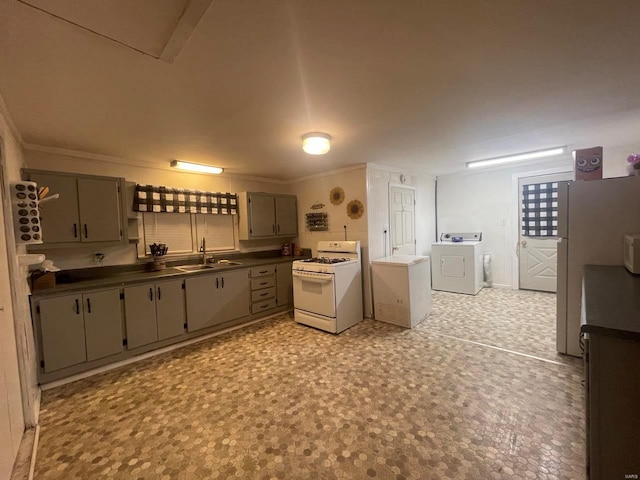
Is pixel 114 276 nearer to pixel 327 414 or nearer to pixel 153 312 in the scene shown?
pixel 153 312

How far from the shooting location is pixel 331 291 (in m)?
3.28

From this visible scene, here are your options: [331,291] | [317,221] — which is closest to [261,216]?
[317,221]

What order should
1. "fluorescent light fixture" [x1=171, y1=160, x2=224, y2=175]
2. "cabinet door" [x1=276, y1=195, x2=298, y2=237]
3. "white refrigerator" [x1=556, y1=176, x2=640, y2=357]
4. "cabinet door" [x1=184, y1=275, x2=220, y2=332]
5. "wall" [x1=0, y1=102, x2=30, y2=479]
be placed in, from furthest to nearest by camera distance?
1. "cabinet door" [x1=276, y1=195, x2=298, y2=237]
2. "fluorescent light fixture" [x1=171, y1=160, x2=224, y2=175]
3. "cabinet door" [x1=184, y1=275, x2=220, y2=332]
4. "white refrigerator" [x1=556, y1=176, x2=640, y2=357]
5. "wall" [x1=0, y1=102, x2=30, y2=479]

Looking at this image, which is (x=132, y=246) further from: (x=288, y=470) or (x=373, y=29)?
(x=373, y=29)

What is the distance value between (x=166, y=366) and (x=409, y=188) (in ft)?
14.3

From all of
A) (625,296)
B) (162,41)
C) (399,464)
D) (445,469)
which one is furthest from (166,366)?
(625,296)

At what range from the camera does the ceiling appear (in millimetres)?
1120

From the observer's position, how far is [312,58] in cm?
141

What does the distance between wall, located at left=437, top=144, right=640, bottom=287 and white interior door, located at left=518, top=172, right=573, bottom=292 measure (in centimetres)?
16

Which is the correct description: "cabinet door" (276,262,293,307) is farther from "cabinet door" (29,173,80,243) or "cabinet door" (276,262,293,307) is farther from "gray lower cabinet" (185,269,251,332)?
"cabinet door" (29,173,80,243)

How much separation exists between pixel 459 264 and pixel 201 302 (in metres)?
4.35

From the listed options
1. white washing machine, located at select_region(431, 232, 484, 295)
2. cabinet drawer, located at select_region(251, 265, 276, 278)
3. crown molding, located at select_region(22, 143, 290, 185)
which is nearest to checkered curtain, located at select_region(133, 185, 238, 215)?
crown molding, located at select_region(22, 143, 290, 185)

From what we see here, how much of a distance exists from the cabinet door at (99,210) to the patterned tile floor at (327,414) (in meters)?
1.42

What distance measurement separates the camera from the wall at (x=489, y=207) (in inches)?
189
